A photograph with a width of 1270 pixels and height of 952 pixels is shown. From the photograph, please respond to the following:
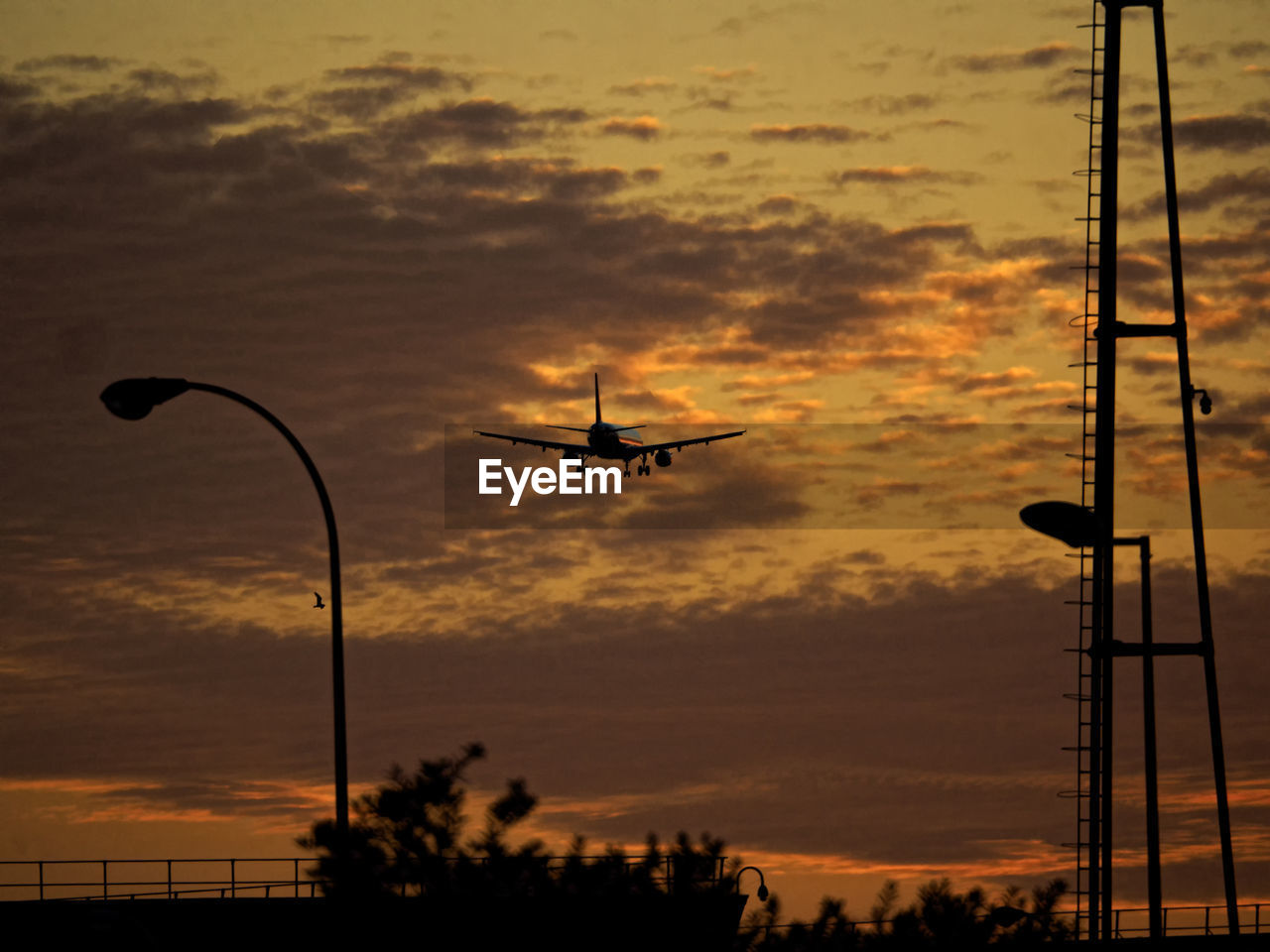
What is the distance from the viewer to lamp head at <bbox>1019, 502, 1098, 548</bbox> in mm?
34469

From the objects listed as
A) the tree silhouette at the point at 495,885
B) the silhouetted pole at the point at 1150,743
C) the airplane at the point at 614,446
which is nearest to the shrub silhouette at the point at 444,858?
the tree silhouette at the point at 495,885

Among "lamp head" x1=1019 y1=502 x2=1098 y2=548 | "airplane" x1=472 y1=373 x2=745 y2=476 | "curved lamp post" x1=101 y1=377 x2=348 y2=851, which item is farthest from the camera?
"airplane" x1=472 y1=373 x2=745 y2=476

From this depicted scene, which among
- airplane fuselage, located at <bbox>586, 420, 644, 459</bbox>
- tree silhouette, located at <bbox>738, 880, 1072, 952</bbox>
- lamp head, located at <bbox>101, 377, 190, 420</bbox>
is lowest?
tree silhouette, located at <bbox>738, 880, 1072, 952</bbox>

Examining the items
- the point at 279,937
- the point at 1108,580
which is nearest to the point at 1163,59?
the point at 1108,580

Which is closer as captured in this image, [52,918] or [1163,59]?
[52,918]

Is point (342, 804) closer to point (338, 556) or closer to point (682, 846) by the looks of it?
point (338, 556)

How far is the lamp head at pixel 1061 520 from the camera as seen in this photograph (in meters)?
34.5

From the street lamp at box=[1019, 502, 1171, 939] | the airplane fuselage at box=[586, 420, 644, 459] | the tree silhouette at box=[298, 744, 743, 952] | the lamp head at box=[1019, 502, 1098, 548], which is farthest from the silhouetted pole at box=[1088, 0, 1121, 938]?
the airplane fuselage at box=[586, 420, 644, 459]

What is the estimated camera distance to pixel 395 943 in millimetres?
28906

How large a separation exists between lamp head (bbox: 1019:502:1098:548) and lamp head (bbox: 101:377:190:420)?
15.9m

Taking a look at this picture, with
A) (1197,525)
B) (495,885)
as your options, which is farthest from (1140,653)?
(495,885)

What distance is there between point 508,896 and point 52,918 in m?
13.6

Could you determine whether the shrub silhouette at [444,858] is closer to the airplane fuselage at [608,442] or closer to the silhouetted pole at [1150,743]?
the silhouetted pole at [1150,743]

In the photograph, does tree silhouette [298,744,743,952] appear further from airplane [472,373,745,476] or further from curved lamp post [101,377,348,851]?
airplane [472,373,745,476]
